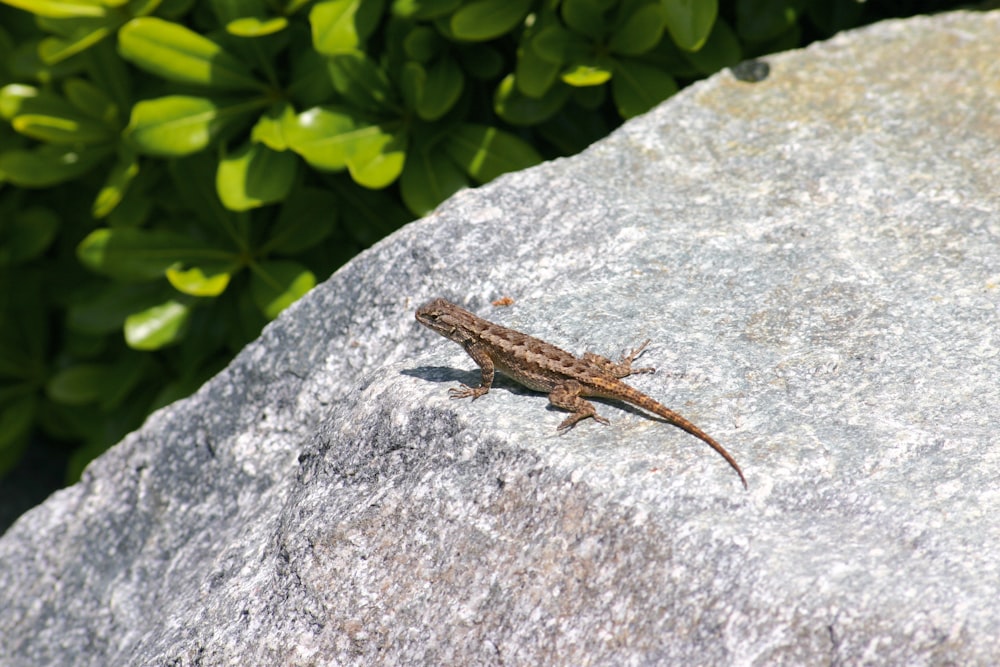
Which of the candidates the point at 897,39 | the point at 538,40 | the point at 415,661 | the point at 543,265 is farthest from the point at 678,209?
the point at 415,661

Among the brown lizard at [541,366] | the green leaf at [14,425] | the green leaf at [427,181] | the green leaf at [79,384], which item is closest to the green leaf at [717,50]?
the green leaf at [427,181]

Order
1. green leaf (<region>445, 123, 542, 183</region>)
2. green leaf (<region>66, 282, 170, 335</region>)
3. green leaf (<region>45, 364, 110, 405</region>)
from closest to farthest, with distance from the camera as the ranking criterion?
green leaf (<region>445, 123, 542, 183</region>) < green leaf (<region>66, 282, 170, 335</region>) < green leaf (<region>45, 364, 110, 405</region>)

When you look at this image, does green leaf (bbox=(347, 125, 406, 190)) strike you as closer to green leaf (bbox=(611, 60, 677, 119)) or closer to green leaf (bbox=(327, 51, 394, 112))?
green leaf (bbox=(327, 51, 394, 112))

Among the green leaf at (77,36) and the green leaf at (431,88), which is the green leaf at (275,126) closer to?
the green leaf at (431,88)

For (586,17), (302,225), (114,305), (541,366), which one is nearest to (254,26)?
(302,225)

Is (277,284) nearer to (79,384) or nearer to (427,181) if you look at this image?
(427,181)

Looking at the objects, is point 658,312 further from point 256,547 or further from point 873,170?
point 256,547

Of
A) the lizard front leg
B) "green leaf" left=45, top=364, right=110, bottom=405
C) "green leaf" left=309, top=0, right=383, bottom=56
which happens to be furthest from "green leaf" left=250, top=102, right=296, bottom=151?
"green leaf" left=45, top=364, right=110, bottom=405
